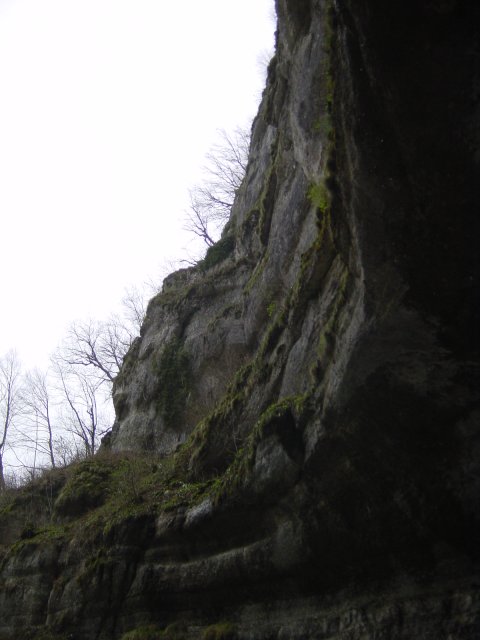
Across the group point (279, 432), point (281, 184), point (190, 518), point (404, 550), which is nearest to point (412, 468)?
point (404, 550)

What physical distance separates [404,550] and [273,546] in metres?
1.81

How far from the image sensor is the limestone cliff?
5125 millimetres

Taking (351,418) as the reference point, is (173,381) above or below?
above

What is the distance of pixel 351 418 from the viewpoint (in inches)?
241

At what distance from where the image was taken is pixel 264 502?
7.22 m

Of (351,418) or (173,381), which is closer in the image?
(351,418)

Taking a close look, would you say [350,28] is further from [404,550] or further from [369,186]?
[404,550]

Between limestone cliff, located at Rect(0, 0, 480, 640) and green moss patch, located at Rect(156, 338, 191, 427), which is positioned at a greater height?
green moss patch, located at Rect(156, 338, 191, 427)

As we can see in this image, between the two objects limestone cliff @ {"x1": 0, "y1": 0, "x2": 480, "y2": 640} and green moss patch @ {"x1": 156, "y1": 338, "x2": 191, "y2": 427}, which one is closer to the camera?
limestone cliff @ {"x1": 0, "y1": 0, "x2": 480, "y2": 640}

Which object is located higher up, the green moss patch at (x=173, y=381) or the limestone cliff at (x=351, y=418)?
the green moss patch at (x=173, y=381)

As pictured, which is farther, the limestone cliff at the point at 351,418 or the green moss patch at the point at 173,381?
the green moss patch at the point at 173,381

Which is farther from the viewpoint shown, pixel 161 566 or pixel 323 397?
pixel 161 566

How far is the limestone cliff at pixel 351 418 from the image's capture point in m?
5.12

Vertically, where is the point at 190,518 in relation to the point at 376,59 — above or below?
below
